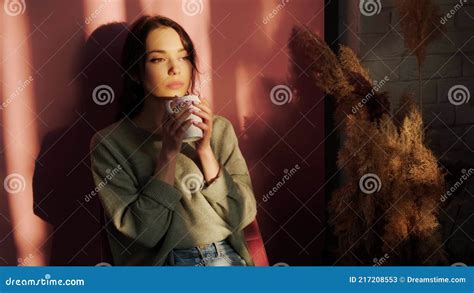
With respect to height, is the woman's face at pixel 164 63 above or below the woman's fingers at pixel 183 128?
above

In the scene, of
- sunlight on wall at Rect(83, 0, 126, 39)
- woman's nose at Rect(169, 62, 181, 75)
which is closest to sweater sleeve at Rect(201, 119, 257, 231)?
woman's nose at Rect(169, 62, 181, 75)

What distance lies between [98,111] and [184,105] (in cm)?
38

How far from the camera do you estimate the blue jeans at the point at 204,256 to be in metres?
2.46

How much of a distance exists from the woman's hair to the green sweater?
2.7 inches

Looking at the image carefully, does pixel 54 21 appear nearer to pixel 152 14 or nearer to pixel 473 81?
pixel 152 14

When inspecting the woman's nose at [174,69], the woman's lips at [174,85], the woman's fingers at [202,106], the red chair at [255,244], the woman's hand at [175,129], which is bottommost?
the red chair at [255,244]

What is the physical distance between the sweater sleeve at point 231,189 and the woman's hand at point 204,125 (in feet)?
0.29

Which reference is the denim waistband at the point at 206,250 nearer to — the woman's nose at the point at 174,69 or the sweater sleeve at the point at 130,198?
the sweater sleeve at the point at 130,198

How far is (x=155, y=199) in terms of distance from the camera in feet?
8.07

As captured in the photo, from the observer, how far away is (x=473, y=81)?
2.93 meters

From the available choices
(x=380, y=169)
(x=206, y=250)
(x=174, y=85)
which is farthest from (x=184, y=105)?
(x=380, y=169)

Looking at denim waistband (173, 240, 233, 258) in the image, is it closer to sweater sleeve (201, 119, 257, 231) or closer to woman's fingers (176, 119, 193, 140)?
sweater sleeve (201, 119, 257, 231)

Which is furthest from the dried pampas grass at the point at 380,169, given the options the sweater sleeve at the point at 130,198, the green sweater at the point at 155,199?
the sweater sleeve at the point at 130,198

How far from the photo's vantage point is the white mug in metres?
2.41
